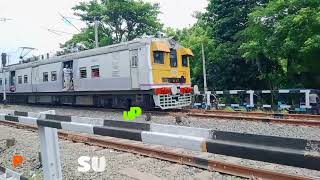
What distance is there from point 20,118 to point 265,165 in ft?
12.3

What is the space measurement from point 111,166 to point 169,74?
998cm

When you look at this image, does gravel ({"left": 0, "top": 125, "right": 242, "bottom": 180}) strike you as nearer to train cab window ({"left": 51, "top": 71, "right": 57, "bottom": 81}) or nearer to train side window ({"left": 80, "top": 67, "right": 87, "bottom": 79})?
train side window ({"left": 80, "top": 67, "right": 87, "bottom": 79})

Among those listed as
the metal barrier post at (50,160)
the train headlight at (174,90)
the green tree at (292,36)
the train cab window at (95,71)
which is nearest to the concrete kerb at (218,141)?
the metal barrier post at (50,160)

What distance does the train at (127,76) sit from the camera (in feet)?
49.8

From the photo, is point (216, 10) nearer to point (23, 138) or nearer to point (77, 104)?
point (77, 104)

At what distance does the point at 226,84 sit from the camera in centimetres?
2259

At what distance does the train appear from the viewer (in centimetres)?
1517

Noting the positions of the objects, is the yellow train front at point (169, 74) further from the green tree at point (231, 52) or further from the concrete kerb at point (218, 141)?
the concrete kerb at point (218, 141)

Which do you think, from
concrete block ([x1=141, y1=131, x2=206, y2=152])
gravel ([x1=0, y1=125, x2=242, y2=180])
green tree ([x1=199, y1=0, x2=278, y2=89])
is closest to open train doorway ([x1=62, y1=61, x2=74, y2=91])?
green tree ([x1=199, y1=0, x2=278, y2=89])

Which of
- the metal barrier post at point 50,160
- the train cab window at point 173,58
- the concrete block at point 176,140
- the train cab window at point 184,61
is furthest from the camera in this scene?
the train cab window at point 184,61

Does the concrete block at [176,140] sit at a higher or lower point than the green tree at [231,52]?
lower

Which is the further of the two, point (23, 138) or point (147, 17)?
point (147, 17)

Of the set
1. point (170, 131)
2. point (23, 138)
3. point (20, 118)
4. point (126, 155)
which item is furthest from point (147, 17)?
point (170, 131)

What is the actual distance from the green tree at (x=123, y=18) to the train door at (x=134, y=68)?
18.0m
